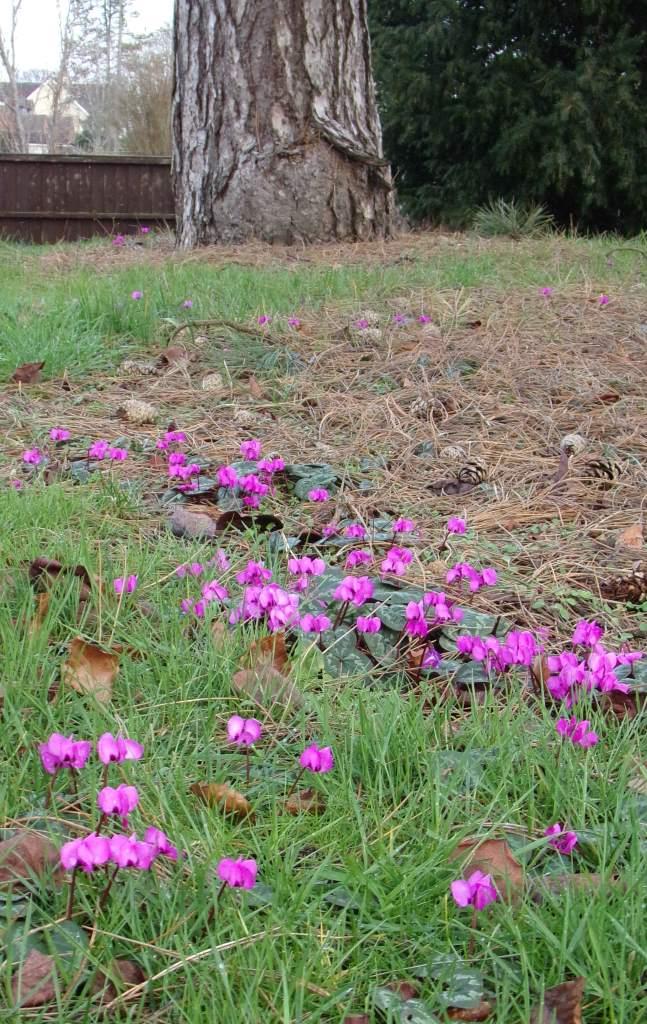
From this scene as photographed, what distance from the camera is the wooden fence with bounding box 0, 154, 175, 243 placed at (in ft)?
40.1

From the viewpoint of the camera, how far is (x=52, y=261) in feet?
24.0

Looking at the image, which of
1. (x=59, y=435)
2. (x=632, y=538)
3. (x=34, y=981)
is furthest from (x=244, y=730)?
(x=59, y=435)

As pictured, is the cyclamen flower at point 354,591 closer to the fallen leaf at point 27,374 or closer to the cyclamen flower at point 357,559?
the cyclamen flower at point 357,559

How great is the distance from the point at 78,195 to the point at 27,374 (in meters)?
9.47

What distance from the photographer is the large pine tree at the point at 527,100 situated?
8727 millimetres

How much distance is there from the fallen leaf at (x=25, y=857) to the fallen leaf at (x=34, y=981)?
12 centimetres

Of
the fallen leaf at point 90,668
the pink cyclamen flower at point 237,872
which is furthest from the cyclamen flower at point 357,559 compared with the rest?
the pink cyclamen flower at point 237,872

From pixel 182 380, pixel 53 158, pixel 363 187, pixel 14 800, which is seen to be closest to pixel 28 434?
pixel 182 380

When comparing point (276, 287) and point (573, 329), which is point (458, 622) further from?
point (276, 287)

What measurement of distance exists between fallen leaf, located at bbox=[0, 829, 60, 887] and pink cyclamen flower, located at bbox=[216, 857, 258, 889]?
22 cm

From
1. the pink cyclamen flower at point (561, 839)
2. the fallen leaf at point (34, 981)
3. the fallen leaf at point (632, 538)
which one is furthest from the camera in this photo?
the fallen leaf at point (632, 538)

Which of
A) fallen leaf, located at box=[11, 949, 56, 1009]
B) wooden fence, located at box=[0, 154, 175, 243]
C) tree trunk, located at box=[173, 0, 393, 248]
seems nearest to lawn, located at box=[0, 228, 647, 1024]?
fallen leaf, located at box=[11, 949, 56, 1009]

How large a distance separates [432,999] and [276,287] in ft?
13.5

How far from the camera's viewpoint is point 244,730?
133cm
